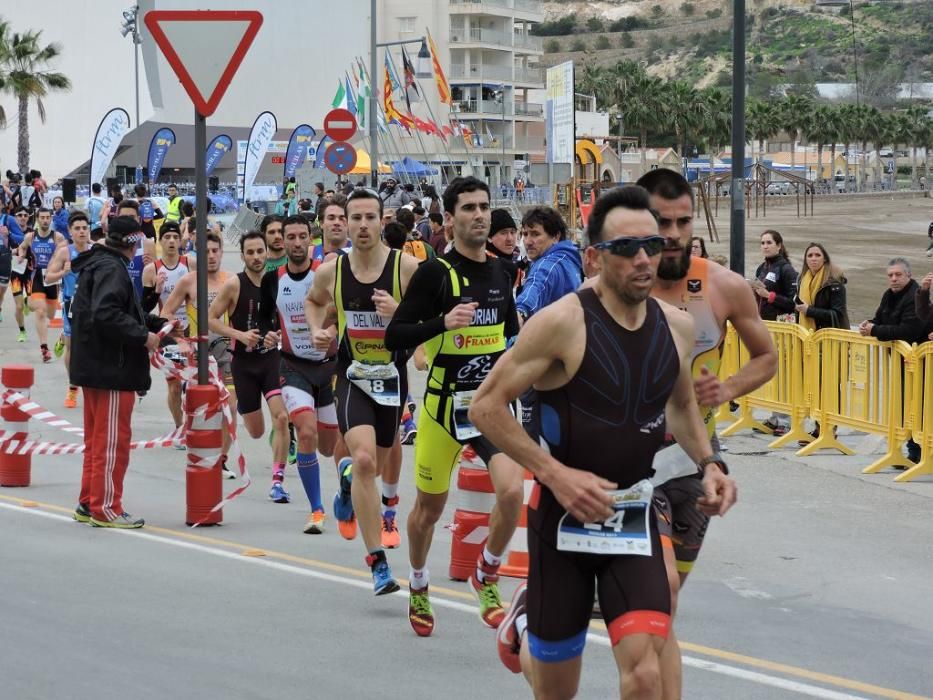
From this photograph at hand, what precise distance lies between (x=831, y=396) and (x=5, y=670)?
859cm

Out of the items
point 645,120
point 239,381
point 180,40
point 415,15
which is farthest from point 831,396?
point 645,120

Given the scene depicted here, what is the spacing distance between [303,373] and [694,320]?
4.59 meters

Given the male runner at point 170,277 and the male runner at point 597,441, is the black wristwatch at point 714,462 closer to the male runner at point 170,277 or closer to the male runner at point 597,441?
the male runner at point 597,441

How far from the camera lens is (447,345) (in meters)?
7.36

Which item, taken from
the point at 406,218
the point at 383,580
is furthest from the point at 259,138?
the point at 383,580

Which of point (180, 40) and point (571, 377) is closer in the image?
point (571, 377)

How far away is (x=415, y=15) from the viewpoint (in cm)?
10031

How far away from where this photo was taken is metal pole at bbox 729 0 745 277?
554 inches

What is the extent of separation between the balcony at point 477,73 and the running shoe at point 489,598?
3753 inches

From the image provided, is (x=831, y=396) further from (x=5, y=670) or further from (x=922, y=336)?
(x=5, y=670)

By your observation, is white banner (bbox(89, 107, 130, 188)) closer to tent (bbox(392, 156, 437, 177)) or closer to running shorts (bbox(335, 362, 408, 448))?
tent (bbox(392, 156, 437, 177))

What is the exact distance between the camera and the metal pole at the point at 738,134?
1407 cm

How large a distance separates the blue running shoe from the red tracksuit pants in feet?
A: 9.63

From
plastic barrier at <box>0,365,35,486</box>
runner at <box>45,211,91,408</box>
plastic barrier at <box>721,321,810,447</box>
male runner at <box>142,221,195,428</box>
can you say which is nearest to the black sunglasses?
plastic barrier at <box>0,365,35,486</box>
